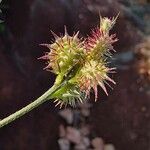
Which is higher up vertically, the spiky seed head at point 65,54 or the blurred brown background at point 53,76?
the blurred brown background at point 53,76

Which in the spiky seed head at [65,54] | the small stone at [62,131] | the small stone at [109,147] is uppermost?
the small stone at [62,131]

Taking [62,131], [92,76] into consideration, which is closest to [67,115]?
[62,131]

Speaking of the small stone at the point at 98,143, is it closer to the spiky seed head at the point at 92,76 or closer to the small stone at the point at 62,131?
the small stone at the point at 62,131

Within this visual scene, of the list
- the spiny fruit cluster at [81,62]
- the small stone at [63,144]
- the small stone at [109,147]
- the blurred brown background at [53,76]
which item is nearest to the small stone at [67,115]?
the blurred brown background at [53,76]

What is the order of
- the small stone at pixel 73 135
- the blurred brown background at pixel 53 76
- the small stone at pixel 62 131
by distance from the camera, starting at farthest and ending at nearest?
the small stone at pixel 73 135 → the small stone at pixel 62 131 → the blurred brown background at pixel 53 76

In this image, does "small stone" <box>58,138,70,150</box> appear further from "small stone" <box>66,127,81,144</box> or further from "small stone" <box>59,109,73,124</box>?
"small stone" <box>59,109,73,124</box>

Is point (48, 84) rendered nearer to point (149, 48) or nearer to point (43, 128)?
point (43, 128)

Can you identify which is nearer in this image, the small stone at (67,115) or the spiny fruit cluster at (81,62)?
the spiny fruit cluster at (81,62)

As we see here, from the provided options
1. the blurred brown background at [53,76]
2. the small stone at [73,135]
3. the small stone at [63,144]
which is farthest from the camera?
the small stone at [73,135]
